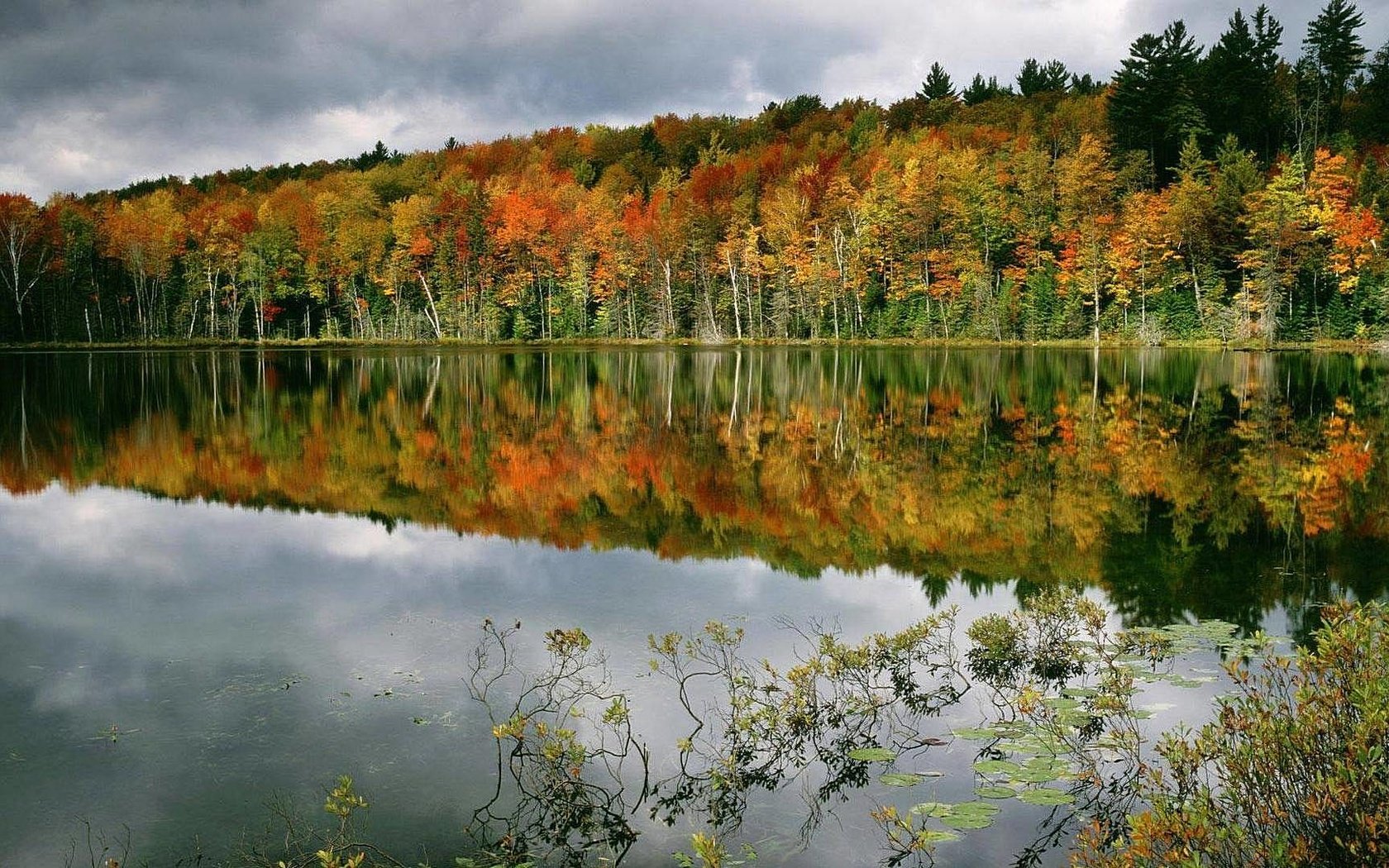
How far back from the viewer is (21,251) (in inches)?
3364

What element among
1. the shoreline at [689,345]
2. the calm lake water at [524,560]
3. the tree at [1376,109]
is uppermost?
the tree at [1376,109]

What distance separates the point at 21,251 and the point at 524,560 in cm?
9624

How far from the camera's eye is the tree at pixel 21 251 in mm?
83875

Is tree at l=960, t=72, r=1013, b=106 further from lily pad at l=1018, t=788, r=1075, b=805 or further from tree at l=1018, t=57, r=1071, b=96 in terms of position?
lily pad at l=1018, t=788, r=1075, b=805

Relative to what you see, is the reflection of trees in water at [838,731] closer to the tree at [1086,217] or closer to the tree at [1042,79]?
the tree at [1086,217]

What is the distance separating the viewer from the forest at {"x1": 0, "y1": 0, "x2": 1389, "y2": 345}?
6172 cm

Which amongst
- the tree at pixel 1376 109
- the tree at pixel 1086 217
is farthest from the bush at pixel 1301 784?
the tree at pixel 1376 109

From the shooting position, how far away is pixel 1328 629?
4.99 meters

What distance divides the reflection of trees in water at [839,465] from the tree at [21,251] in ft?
188

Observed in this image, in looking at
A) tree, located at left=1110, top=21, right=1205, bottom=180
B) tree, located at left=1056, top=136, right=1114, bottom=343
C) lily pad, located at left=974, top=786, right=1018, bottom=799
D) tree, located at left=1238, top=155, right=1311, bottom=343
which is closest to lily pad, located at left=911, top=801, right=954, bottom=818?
lily pad, located at left=974, top=786, right=1018, bottom=799

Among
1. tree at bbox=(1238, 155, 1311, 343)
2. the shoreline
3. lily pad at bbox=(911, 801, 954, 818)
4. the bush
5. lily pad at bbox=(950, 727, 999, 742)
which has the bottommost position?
lily pad at bbox=(911, 801, 954, 818)

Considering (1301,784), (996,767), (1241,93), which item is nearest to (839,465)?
(996,767)

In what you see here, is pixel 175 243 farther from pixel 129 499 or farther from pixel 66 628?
pixel 66 628

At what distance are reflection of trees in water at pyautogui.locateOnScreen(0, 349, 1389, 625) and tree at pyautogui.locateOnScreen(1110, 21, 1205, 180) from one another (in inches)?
Answer: 1692
